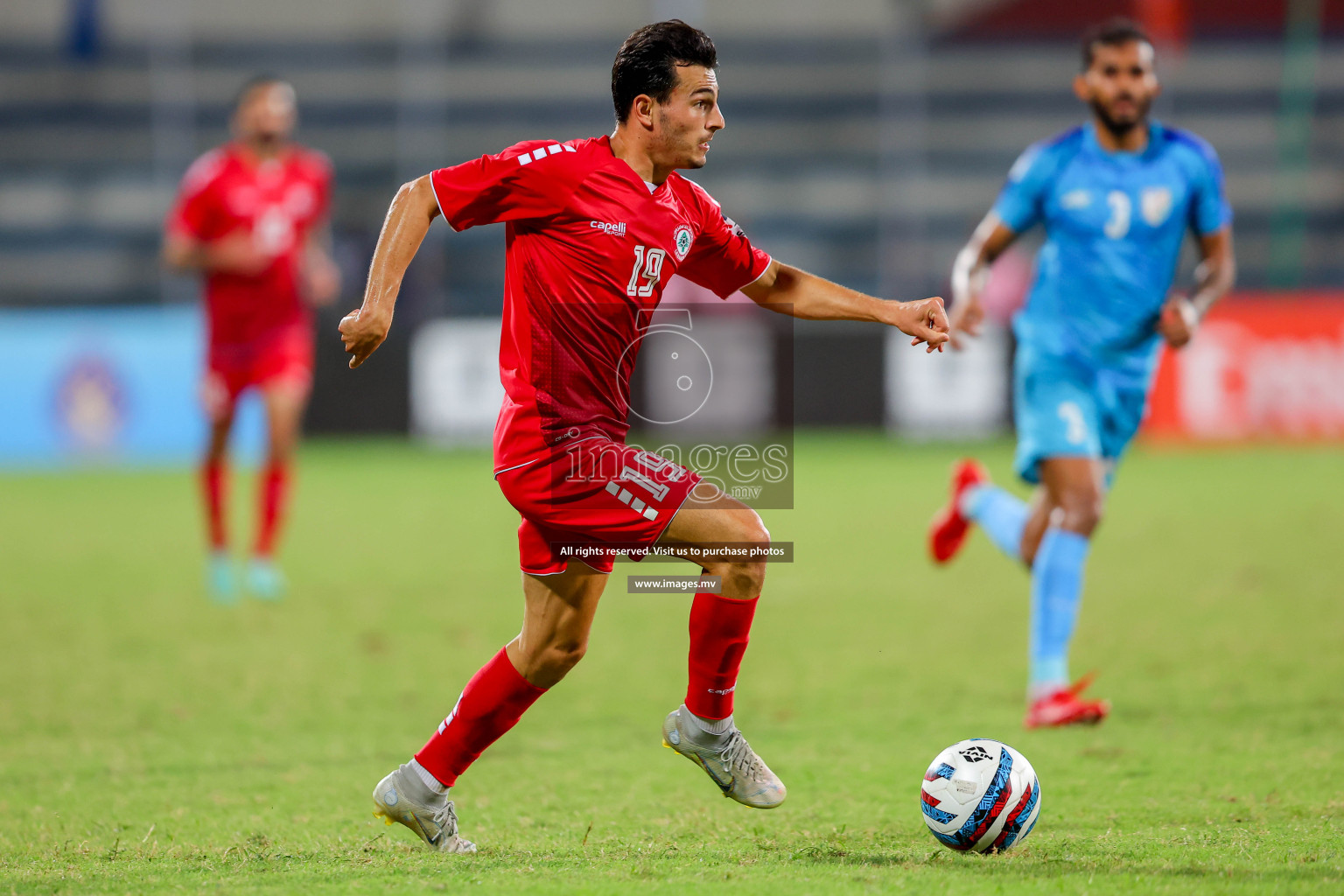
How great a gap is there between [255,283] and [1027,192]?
469cm

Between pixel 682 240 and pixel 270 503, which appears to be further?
pixel 270 503

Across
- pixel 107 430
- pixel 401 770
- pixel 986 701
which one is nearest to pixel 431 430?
pixel 107 430

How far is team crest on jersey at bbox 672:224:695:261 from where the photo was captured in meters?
3.80

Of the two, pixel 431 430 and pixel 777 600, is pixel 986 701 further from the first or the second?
pixel 431 430

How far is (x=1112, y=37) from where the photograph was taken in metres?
5.43

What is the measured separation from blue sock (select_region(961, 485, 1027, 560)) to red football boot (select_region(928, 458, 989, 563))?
0.06 meters

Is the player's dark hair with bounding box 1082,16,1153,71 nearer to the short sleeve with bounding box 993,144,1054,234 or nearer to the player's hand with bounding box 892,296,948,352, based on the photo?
the short sleeve with bounding box 993,144,1054,234

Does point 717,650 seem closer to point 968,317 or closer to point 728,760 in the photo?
point 728,760

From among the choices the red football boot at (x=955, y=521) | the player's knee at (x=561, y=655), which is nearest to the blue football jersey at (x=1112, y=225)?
the red football boot at (x=955, y=521)

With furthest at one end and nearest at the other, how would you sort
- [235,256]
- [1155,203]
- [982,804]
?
[235,256]
[1155,203]
[982,804]

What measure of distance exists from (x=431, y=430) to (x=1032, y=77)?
9811 millimetres

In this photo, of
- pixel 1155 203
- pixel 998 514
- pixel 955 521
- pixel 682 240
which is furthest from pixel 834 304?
pixel 955 521

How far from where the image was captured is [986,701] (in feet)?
18.2

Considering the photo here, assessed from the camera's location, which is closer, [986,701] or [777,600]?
[986,701]
